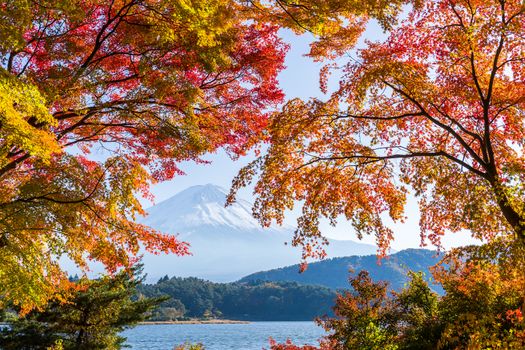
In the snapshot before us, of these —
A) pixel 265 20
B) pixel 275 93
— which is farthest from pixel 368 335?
pixel 265 20

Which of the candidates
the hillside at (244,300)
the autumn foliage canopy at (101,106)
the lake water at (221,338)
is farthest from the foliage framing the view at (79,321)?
the hillside at (244,300)

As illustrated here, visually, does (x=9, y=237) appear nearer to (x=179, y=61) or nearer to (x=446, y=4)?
(x=179, y=61)

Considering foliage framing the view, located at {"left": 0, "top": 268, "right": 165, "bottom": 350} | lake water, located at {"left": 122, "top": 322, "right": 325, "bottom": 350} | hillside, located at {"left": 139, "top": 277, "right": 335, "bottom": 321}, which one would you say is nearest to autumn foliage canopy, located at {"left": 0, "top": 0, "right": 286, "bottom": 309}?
foliage framing the view, located at {"left": 0, "top": 268, "right": 165, "bottom": 350}

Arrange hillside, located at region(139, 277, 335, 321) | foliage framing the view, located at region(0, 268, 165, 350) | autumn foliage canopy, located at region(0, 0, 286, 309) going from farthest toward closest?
hillside, located at region(139, 277, 335, 321), foliage framing the view, located at region(0, 268, 165, 350), autumn foliage canopy, located at region(0, 0, 286, 309)

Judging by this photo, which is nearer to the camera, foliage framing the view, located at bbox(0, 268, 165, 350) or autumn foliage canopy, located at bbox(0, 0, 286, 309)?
autumn foliage canopy, located at bbox(0, 0, 286, 309)

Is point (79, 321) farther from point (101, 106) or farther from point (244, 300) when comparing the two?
point (244, 300)

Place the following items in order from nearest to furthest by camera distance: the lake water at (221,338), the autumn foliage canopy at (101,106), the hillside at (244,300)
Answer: the autumn foliage canopy at (101,106) < the lake water at (221,338) < the hillside at (244,300)

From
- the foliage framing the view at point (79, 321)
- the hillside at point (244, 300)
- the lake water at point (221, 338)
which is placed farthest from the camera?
the hillside at point (244, 300)

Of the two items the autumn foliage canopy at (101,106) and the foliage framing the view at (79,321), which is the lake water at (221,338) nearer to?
the foliage framing the view at (79,321)

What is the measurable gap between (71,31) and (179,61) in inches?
79.0

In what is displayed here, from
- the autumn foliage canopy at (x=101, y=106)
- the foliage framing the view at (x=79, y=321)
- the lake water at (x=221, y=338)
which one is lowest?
the lake water at (x=221, y=338)

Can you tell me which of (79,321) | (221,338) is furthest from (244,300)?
(79,321)

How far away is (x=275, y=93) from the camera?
9016mm

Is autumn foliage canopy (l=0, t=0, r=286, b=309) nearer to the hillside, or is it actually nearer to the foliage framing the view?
the foliage framing the view
